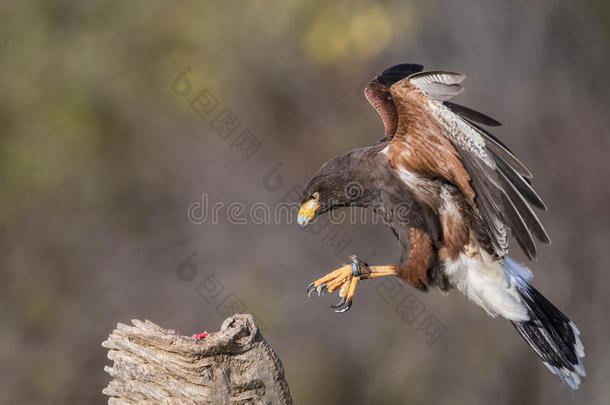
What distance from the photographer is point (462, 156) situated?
3797mm

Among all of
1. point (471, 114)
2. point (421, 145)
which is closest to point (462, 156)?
point (421, 145)

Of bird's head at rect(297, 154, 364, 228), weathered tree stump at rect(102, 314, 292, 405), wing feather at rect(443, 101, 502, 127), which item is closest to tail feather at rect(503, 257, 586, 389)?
wing feather at rect(443, 101, 502, 127)

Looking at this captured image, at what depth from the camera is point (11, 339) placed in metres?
8.20

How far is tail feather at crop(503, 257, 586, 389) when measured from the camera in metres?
4.30

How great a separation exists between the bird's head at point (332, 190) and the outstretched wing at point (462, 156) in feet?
0.95

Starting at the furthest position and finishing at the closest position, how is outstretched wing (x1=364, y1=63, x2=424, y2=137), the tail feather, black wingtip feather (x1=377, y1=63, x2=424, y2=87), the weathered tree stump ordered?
black wingtip feather (x1=377, y1=63, x2=424, y2=87), outstretched wing (x1=364, y1=63, x2=424, y2=137), the tail feather, the weathered tree stump

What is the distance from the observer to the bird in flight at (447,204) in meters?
3.74

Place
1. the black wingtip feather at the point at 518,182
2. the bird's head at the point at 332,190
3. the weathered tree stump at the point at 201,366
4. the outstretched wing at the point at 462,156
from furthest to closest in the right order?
the bird's head at the point at 332,190 < the black wingtip feather at the point at 518,182 < the outstretched wing at the point at 462,156 < the weathered tree stump at the point at 201,366

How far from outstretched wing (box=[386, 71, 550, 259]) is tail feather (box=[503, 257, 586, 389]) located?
0.50 meters

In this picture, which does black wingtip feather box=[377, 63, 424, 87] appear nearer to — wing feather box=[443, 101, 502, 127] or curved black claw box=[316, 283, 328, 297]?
wing feather box=[443, 101, 502, 127]

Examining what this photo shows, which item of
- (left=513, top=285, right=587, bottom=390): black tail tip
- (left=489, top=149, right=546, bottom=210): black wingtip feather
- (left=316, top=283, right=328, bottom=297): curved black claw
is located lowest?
(left=513, top=285, right=587, bottom=390): black tail tip

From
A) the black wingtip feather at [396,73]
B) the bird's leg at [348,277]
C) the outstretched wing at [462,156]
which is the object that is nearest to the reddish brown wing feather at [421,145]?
the outstretched wing at [462,156]

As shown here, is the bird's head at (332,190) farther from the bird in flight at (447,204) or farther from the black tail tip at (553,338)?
the black tail tip at (553,338)

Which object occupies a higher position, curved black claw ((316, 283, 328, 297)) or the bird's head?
the bird's head
